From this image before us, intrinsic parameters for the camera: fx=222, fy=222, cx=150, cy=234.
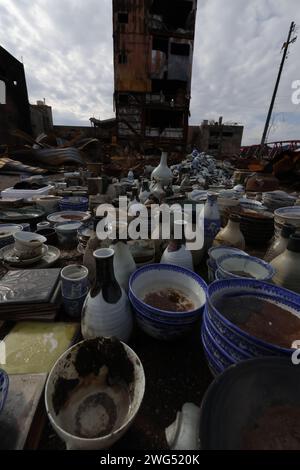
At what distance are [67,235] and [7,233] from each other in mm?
628

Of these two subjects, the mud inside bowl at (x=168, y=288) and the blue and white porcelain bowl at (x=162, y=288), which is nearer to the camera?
the blue and white porcelain bowl at (x=162, y=288)

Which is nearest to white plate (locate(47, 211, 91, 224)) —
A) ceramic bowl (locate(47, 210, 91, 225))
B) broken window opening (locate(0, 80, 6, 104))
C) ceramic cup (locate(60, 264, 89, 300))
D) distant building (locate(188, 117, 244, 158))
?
ceramic bowl (locate(47, 210, 91, 225))

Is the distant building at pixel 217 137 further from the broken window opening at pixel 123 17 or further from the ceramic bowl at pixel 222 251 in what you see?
the ceramic bowl at pixel 222 251

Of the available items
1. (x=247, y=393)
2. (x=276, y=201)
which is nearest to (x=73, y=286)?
(x=247, y=393)

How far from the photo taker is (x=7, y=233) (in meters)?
2.43

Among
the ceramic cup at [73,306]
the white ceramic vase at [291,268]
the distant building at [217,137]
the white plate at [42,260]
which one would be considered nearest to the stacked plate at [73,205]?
the white plate at [42,260]

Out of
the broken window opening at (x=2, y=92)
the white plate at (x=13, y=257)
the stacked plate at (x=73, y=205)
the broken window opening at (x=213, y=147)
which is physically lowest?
the white plate at (x=13, y=257)

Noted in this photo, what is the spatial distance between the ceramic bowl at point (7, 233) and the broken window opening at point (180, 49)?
15.6 metres

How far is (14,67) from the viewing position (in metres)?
12.2

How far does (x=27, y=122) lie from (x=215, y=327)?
16547 millimetres

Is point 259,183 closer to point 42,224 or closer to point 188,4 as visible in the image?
point 42,224

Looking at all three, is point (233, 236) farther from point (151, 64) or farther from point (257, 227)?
point (151, 64)

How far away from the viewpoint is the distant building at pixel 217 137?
813 inches
